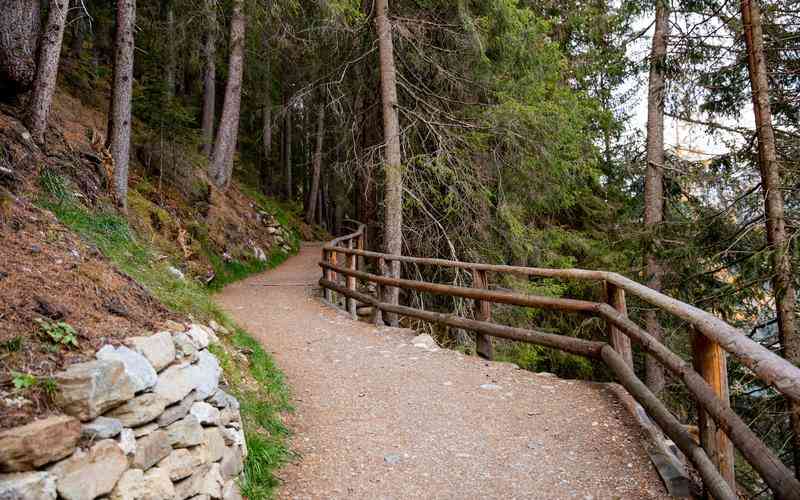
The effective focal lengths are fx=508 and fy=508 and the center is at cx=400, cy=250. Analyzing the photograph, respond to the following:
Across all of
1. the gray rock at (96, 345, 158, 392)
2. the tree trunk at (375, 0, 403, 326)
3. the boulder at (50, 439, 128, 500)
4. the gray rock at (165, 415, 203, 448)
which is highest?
the tree trunk at (375, 0, 403, 326)

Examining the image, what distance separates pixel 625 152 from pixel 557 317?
15.6 ft

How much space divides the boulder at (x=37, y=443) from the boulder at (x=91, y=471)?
62 mm

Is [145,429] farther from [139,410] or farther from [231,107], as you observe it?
[231,107]

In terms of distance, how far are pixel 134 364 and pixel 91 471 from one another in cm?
69

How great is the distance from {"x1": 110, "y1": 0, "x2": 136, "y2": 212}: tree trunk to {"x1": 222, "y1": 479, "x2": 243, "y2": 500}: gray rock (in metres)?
6.49

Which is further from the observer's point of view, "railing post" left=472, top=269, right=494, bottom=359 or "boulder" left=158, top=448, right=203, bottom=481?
"railing post" left=472, top=269, right=494, bottom=359

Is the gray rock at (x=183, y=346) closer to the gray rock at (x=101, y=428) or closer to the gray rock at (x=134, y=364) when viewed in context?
the gray rock at (x=134, y=364)

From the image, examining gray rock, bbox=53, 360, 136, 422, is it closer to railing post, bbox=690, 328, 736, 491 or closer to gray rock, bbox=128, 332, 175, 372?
gray rock, bbox=128, 332, 175, 372

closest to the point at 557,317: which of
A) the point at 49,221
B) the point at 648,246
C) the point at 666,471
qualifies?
the point at 648,246

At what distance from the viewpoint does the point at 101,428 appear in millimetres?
2537

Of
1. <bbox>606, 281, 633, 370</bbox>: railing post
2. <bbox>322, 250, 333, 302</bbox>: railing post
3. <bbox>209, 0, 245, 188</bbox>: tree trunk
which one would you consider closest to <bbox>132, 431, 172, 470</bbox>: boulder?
<bbox>606, 281, 633, 370</bbox>: railing post

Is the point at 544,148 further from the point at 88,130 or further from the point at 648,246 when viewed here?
the point at 88,130

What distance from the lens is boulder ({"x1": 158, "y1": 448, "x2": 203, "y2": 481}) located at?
2.89 metres

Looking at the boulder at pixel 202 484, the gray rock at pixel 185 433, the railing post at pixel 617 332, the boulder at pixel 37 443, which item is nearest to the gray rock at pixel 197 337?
the gray rock at pixel 185 433
